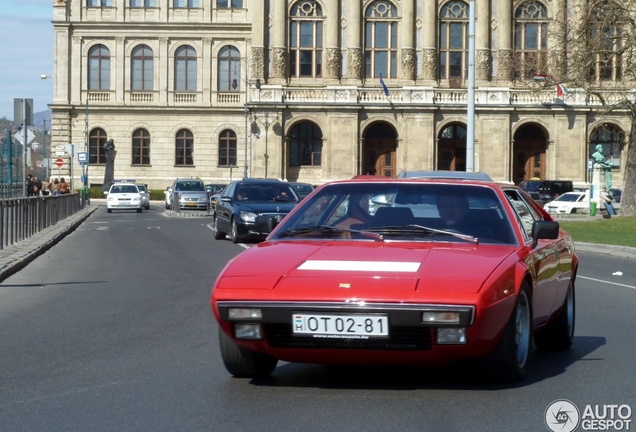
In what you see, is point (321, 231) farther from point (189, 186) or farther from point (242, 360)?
point (189, 186)

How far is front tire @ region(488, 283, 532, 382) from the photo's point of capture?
24.7 feet

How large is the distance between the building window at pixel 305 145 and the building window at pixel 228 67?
9106 mm

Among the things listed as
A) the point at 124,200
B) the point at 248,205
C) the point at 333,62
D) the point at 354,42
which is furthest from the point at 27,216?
the point at 354,42

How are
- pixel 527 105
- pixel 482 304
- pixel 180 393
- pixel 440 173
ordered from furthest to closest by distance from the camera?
1. pixel 527 105
2. pixel 440 173
3. pixel 180 393
4. pixel 482 304

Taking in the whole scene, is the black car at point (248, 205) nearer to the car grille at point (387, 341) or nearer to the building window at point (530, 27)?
the car grille at point (387, 341)

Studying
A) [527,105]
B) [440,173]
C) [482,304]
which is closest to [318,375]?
[482,304]

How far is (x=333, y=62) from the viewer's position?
7244 centimetres

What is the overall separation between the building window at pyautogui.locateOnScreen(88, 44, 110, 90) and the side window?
72492 millimetres

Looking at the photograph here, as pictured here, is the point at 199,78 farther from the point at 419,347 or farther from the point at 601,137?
the point at 419,347

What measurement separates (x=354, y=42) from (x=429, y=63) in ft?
16.3

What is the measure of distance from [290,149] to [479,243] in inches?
2544

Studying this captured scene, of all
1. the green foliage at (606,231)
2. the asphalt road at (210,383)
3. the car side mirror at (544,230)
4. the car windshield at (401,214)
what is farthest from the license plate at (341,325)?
the green foliage at (606,231)

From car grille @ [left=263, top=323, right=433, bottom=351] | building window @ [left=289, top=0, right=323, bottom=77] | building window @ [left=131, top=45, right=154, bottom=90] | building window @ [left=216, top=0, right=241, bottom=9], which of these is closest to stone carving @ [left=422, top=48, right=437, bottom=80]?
building window @ [left=289, top=0, right=323, bottom=77]

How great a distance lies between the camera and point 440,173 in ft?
46.9
